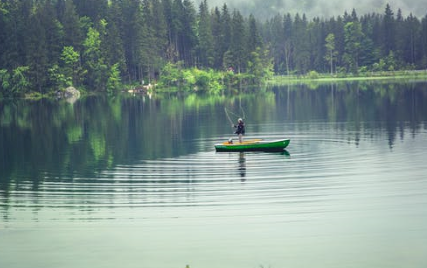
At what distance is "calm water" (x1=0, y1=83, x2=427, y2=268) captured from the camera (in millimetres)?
20438

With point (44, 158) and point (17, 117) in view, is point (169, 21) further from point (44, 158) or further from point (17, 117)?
point (44, 158)

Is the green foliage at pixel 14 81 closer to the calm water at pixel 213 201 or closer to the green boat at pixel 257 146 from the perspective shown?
the calm water at pixel 213 201

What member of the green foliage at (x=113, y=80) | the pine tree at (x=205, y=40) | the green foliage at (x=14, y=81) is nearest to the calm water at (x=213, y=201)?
the green foliage at (x=14, y=81)

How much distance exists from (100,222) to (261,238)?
6.13 metres

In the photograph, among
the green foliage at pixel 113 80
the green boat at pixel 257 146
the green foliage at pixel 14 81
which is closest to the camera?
the green boat at pixel 257 146

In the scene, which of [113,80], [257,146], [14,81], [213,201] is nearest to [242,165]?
[257,146]

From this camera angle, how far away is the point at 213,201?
90.1 feet

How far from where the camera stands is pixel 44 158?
141ft

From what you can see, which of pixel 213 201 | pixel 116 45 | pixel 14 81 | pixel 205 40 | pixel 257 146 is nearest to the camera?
pixel 213 201

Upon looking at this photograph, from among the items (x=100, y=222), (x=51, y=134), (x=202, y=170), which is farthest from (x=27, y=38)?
(x=100, y=222)

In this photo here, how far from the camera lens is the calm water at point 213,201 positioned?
20.4 meters

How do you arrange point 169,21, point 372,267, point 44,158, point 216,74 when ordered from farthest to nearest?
point 169,21 < point 216,74 < point 44,158 < point 372,267

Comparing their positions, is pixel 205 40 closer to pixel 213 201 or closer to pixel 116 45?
pixel 116 45

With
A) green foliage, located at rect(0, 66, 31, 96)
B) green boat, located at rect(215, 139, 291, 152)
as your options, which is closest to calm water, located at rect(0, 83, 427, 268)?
green boat, located at rect(215, 139, 291, 152)
